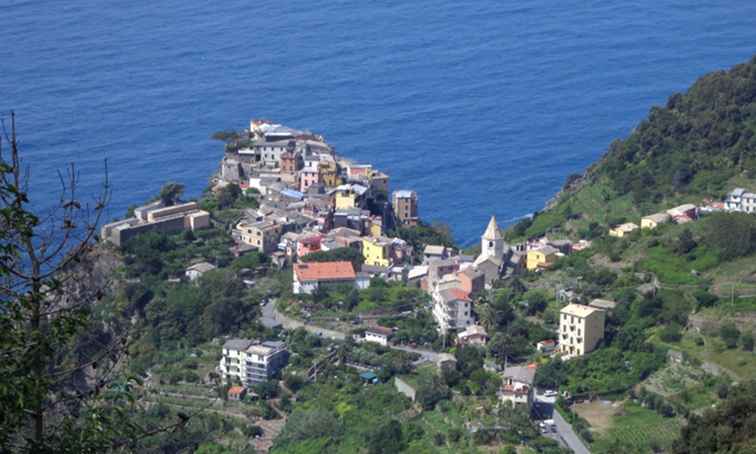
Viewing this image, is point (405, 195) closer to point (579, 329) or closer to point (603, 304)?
point (603, 304)

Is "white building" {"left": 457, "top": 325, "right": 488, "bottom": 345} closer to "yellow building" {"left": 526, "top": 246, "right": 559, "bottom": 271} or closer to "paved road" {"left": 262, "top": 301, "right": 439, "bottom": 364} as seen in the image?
"paved road" {"left": 262, "top": 301, "right": 439, "bottom": 364}

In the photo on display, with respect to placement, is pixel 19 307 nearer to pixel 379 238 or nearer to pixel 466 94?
pixel 379 238

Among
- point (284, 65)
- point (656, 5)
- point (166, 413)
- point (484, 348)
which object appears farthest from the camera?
point (656, 5)

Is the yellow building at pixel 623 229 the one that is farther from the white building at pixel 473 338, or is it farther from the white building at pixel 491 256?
the white building at pixel 473 338

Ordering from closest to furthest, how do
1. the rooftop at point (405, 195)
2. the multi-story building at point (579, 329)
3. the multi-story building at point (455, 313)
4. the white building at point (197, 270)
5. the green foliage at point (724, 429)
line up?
1. the green foliage at point (724, 429)
2. the multi-story building at point (579, 329)
3. the multi-story building at point (455, 313)
4. the white building at point (197, 270)
5. the rooftop at point (405, 195)

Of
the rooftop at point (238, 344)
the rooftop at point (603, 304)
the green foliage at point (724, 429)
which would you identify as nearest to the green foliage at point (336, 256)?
the rooftop at point (238, 344)

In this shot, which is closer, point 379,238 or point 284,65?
point 379,238

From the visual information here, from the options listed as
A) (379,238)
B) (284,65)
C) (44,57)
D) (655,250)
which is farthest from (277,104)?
(655,250)
